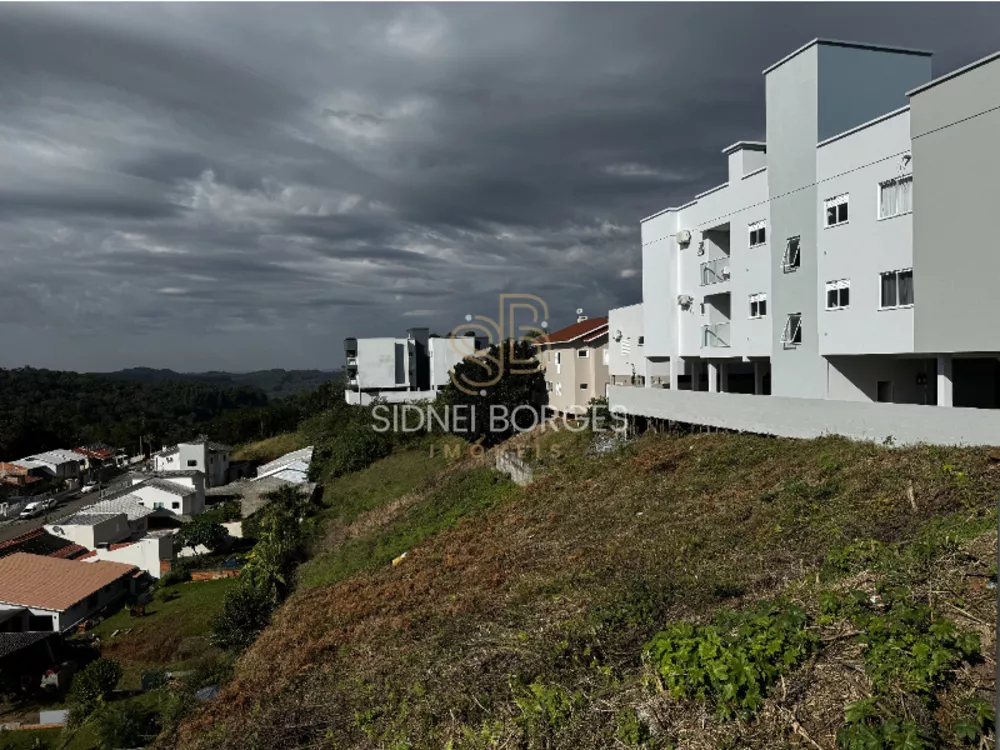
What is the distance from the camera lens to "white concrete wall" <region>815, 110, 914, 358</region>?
13.1 m

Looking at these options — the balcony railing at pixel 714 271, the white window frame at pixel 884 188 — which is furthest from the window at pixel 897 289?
the balcony railing at pixel 714 271

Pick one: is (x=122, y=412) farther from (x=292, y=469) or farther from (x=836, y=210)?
(x=836, y=210)

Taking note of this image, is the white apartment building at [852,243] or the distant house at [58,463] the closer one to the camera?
the white apartment building at [852,243]

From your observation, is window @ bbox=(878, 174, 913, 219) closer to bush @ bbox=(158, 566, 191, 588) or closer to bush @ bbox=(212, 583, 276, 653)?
bush @ bbox=(212, 583, 276, 653)

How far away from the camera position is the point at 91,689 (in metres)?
15.5

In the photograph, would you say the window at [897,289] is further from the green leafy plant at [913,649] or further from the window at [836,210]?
the green leafy plant at [913,649]

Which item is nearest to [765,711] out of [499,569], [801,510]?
[801,510]

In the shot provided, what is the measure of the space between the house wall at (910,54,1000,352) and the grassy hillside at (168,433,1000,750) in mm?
2842

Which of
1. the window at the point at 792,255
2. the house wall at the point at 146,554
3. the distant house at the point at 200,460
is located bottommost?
the house wall at the point at 146,554

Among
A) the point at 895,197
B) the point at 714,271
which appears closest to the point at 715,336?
the point at 714,271

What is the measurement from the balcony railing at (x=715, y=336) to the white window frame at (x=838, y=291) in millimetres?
4396

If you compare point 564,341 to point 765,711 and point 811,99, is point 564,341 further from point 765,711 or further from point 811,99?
point 765,711

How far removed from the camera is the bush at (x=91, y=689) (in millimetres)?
15219

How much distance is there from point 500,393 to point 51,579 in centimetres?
1964
